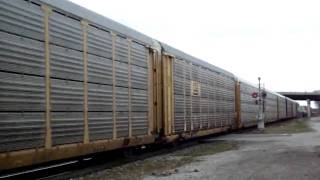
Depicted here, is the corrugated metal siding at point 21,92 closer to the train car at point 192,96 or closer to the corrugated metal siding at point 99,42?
the corrugated metal siding at point 99,42

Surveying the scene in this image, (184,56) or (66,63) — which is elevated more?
(184,56)

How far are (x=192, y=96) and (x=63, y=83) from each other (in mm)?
10470

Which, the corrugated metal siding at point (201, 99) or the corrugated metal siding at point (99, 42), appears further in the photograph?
the corrugated metal siding at point (201, 99)

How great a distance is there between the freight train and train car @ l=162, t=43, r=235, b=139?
0.31 feet

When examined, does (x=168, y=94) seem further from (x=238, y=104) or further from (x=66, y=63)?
(x=238, y=104)

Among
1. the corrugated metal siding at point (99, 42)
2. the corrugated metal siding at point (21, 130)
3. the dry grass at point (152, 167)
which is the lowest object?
the dry grass at point (152, 167)

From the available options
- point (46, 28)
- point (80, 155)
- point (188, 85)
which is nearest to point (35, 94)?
point (46, 28)

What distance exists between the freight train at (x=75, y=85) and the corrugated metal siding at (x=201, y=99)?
0.96ft

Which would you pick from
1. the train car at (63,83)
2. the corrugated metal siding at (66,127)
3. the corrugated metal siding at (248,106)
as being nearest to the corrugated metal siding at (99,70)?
the train car at (63,83)

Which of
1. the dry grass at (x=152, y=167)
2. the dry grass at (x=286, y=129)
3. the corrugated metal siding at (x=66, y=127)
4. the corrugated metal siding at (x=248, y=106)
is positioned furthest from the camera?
the dry grass at (x=286, y=129)

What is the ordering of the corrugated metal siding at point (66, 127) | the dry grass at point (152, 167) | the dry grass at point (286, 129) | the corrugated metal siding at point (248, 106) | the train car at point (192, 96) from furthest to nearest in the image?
the dry grass at point (286, 129), the corrugated metal siding at point (248, 106), the train car at point (192, 96), the dry grass at point (152, 167), the corrugated metal siding at point (66, 127)

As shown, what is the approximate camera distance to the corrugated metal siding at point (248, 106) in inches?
1248

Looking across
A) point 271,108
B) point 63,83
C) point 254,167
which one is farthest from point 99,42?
point 271,108

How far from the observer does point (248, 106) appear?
111ft
